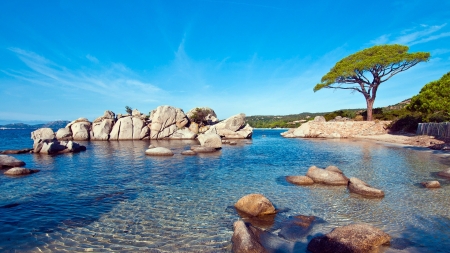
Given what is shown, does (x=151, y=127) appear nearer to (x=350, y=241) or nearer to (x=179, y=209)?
(x=179, y=209)

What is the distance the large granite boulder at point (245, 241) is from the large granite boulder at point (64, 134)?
64.4m

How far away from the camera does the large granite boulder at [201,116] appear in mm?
72812

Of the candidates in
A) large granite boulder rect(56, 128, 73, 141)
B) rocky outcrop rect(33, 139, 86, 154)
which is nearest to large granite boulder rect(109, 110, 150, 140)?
large granite boulder rect(56, 128, 73, 141)

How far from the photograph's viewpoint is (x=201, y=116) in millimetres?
73188

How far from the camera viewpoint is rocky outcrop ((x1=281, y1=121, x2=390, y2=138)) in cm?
5612

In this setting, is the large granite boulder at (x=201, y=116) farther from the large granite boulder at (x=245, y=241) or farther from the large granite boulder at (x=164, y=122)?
the large granite boulder at (x=245, y=241)

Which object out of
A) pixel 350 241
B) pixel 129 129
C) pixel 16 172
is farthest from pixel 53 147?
pixel 350 241

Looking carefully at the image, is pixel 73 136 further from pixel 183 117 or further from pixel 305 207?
pixel 305 207

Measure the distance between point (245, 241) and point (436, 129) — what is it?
45226mm

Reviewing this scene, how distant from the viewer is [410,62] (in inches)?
2071

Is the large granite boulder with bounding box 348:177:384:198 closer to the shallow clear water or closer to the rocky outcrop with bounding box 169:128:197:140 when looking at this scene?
the shallow clear water

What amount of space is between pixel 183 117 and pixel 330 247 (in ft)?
210

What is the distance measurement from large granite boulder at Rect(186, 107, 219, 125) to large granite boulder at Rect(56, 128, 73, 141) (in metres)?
30.9

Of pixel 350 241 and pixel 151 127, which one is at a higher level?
pixel 151 127
